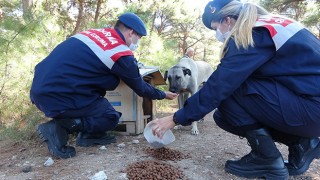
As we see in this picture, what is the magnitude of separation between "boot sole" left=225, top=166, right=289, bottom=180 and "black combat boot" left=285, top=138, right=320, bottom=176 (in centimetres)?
25

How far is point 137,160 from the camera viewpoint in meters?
2.57

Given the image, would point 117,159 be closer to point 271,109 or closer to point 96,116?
point 96,116

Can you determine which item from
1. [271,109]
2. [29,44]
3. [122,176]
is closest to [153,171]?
[122,176]

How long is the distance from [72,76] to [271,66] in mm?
1606

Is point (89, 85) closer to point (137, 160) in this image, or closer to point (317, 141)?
point (137, 160)

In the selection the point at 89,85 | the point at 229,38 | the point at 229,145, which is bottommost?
the point at 229,145

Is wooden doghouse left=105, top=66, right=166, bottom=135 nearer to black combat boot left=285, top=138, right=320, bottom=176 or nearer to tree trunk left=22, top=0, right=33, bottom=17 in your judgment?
black combat boot left=285, top=138, right=320, bottom=176

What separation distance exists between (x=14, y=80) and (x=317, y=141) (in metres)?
4.08

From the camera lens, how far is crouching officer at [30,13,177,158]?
8.42 feet

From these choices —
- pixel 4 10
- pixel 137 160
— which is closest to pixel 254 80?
pixel 137 160

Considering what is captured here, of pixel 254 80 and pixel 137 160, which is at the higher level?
pixel 254 80

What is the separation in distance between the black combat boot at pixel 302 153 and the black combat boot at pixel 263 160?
0.83ft

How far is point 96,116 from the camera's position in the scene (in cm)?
291

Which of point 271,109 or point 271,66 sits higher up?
point 271,66
